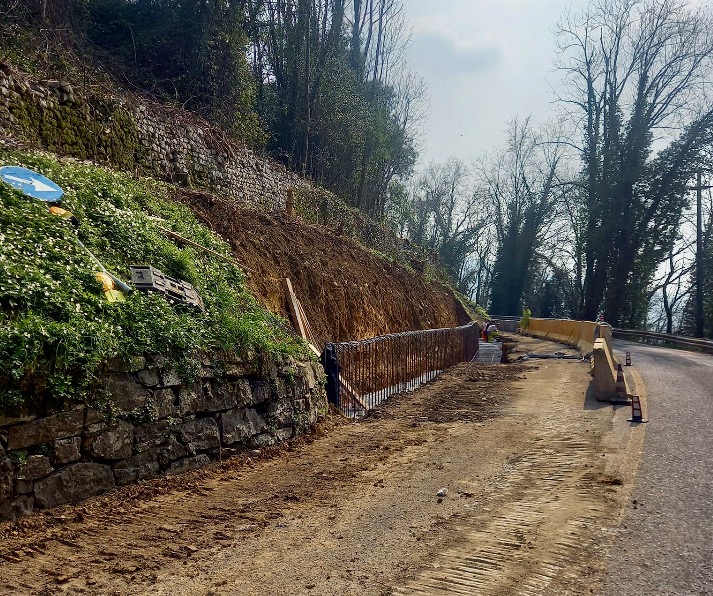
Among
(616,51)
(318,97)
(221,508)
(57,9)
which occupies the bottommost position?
(221,508)

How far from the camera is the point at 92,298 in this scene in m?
5.69

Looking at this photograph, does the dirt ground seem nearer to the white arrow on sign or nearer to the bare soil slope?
the white arrow on sign

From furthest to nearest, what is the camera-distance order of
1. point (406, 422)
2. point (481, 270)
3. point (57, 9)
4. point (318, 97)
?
point (481, 270) → point (318, 97) → point (57, 9) → point (406, 422)

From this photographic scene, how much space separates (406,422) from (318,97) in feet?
59.9

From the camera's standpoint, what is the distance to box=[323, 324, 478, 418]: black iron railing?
9.34 metres

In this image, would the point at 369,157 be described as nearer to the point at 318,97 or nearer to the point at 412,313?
the point at 318,97

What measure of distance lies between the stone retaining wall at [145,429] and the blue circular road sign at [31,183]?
306 cm

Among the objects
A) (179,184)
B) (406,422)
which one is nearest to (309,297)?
(179,184)

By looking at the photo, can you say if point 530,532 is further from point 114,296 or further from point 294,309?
point 294,309

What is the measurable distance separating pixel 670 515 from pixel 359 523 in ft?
8.34

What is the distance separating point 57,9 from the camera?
14.1 m

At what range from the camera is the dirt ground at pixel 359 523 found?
3.66m

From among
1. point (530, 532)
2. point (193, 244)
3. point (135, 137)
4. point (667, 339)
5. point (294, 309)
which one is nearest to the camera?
point (530, 532)

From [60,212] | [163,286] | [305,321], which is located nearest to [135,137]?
[305,321]
